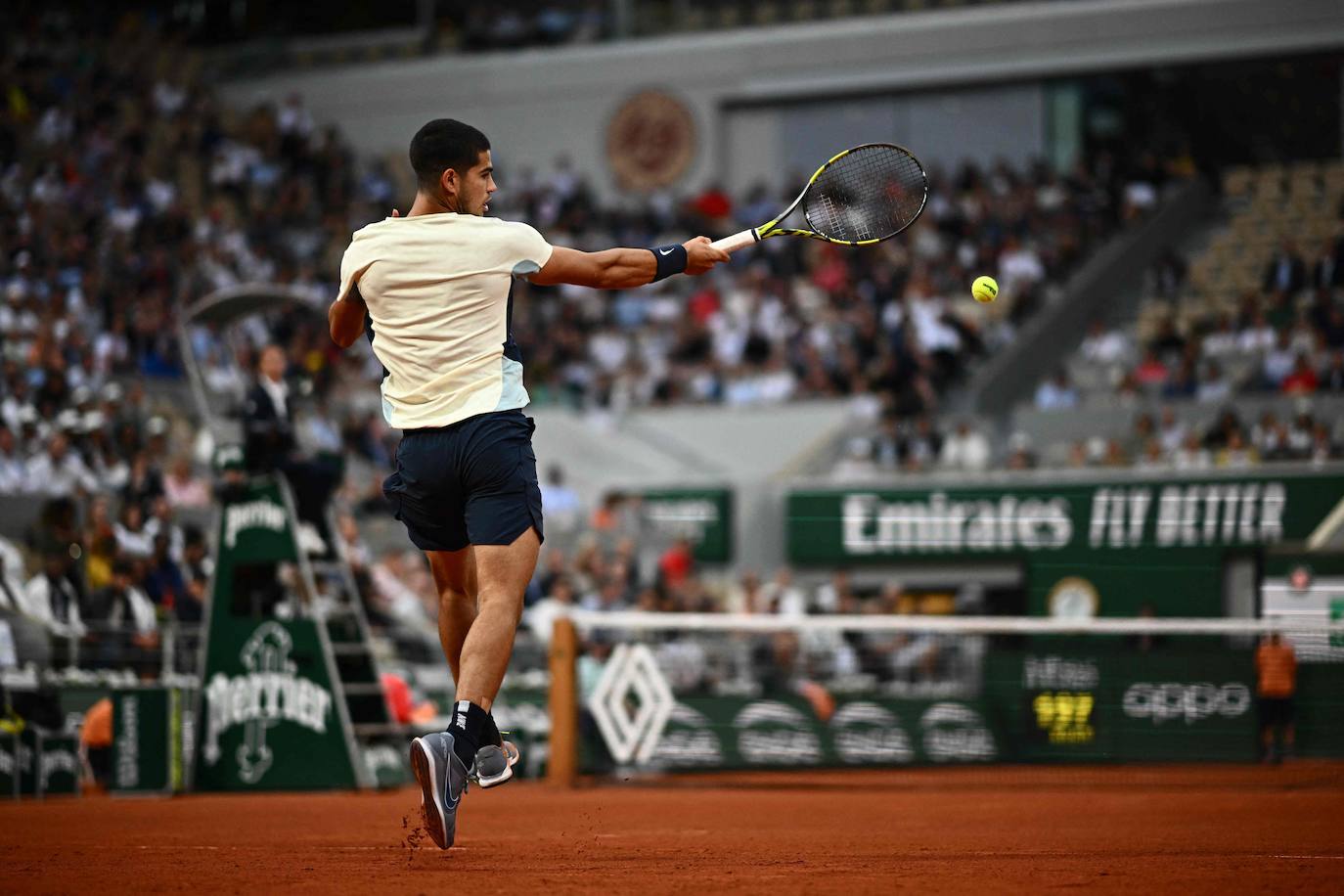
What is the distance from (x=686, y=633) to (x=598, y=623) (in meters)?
5.41

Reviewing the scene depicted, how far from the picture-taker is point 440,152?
6.16 meters

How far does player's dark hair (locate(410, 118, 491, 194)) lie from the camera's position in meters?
6.16

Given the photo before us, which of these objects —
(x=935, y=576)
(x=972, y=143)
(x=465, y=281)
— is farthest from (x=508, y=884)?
(x=972, y=143)

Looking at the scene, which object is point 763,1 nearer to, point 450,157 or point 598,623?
point 598,623

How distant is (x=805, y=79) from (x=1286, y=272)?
10.5 meters

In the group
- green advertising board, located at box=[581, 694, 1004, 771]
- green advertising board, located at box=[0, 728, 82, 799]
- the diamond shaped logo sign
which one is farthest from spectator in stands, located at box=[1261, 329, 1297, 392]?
green advertising board, located at box=[0, 728, 82, 799]

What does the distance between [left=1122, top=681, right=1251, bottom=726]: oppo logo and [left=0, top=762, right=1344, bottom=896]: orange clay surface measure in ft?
8.71

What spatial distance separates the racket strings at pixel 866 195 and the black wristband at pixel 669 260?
44.1 inches

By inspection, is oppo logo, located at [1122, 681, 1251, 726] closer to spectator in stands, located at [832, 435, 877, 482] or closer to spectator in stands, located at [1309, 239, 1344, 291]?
spectator in stands, located at [832, 435, 877, 482]

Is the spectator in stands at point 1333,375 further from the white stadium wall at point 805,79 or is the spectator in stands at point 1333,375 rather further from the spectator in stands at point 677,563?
the spectator in stands at point 677,563

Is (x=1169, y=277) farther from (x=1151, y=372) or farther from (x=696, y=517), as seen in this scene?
(x=696, y=517)

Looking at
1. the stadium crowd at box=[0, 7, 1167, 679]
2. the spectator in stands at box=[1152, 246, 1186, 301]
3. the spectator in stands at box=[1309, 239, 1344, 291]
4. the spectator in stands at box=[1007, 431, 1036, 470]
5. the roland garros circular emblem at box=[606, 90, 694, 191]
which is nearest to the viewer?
the stadium crowd at box=[0, 7, 1167, 679]

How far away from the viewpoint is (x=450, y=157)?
6.18 meters

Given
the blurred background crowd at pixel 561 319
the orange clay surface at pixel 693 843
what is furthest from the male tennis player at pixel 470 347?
the blurred background crowd at pixel 561 319
